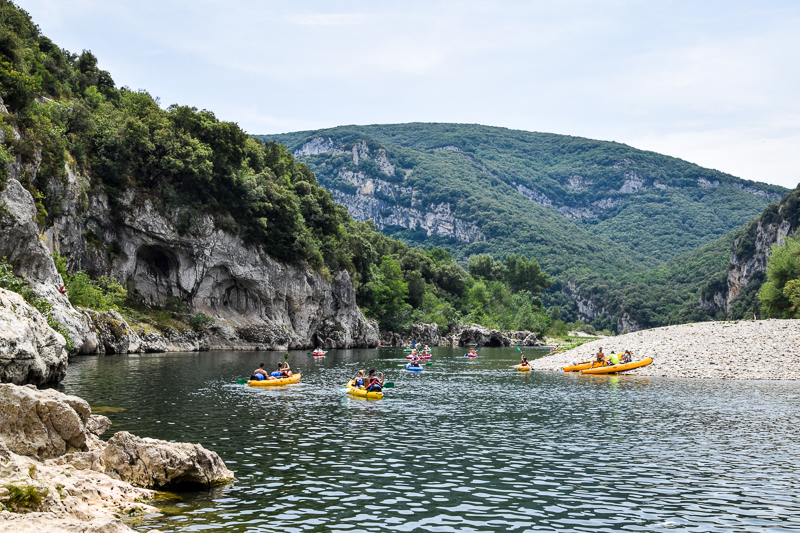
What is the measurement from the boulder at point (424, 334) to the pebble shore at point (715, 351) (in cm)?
5354

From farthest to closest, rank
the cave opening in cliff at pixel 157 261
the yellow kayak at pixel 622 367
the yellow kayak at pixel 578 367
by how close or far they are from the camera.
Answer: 1. the cave opening in cliff at pixel 157 261
2. the yellow kayak at pixel 578 367
3. the yellow kayak at pixel 622 367

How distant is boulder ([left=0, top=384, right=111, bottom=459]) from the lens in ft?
41.9

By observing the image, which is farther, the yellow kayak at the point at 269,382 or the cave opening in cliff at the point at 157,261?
the cave opening in cliff at the point at 157,261

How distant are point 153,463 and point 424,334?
101m

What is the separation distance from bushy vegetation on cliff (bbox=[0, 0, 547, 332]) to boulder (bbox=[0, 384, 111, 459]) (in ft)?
113

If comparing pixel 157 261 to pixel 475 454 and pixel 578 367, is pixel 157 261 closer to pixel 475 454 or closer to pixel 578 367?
pixel 578 367

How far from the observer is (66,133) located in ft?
203

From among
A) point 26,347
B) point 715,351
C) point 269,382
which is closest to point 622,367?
point 715,351

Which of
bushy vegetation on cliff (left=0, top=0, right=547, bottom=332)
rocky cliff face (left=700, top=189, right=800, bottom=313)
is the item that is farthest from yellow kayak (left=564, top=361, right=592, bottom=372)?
rocky cliff face (left=700, top=189, right=800, bottom=313)

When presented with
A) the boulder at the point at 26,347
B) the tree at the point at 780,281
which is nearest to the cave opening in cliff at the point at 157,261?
the boulder at the point at 26,347

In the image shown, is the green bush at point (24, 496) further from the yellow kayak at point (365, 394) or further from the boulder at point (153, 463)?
the yellow kayak at point (365, 394)

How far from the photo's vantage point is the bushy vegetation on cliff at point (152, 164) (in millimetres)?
51062

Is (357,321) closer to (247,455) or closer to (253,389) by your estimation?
(253,389)

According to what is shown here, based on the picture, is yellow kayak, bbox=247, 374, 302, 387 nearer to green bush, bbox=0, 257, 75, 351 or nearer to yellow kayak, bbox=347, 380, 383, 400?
yellow kayak, bbox=347, 380, 383, 400
